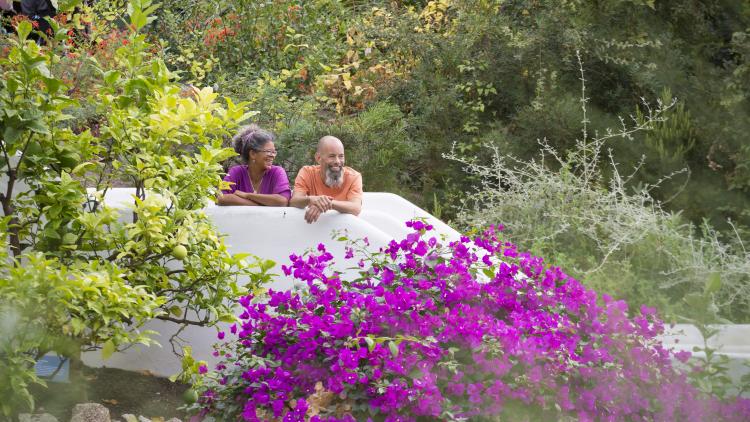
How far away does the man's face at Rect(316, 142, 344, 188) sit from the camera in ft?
16.0

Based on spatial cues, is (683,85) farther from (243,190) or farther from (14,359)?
(243,190)

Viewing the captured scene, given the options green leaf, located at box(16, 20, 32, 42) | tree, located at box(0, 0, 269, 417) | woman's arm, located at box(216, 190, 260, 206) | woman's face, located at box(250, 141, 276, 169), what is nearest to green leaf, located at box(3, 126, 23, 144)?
tree, located at box(0, 0, 269, 417)

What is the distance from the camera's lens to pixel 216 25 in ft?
30.0

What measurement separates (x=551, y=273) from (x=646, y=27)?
2.09 m

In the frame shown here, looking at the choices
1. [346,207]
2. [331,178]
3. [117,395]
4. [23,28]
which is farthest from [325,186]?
[23,28]

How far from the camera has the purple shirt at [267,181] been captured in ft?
16.3

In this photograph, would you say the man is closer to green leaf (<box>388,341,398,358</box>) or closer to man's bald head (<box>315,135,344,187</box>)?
man's bald head (<box>315,135,344,187</box>)

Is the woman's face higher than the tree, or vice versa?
the tree

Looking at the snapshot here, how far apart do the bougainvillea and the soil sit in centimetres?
56

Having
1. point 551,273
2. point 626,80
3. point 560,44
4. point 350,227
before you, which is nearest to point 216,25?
point 560,44

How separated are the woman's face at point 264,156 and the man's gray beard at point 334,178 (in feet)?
1.07

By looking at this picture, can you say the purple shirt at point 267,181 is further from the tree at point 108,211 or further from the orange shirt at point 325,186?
the tree at point 108,211

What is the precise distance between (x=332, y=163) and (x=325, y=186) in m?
0.14

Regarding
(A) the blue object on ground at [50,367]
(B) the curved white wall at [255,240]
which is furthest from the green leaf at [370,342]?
(A) the blue object on ground at [50,367]
